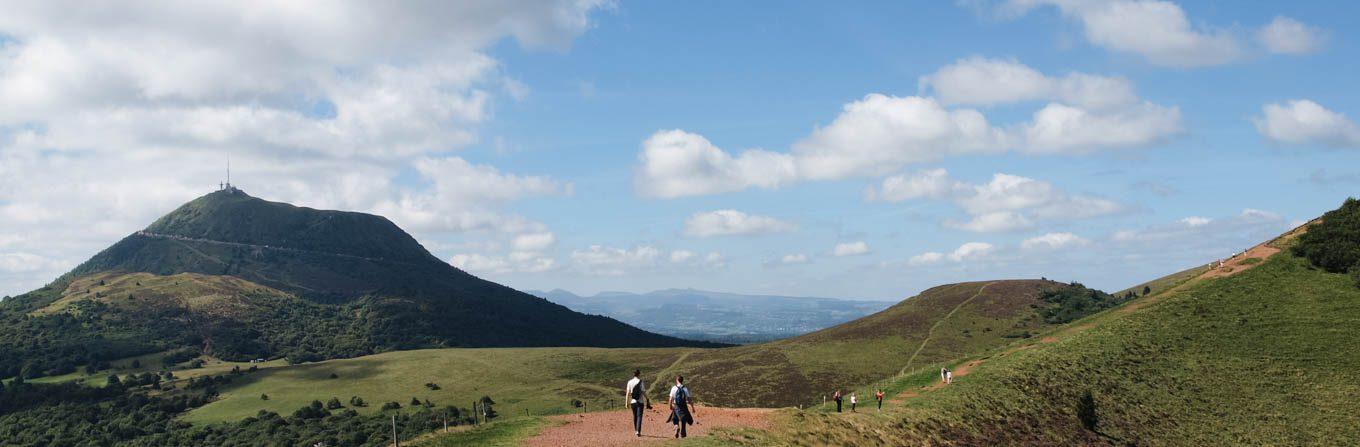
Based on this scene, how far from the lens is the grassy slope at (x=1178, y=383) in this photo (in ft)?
159

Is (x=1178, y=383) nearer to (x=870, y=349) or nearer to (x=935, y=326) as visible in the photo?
(x=870, y=349)

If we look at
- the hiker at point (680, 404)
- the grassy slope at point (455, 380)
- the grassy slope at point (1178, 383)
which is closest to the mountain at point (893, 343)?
the grassy slope at point (455, 380)

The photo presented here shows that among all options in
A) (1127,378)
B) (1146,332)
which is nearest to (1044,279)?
(1146,332)

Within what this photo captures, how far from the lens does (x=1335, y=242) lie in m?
85.0

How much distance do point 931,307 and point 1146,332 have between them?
289ft

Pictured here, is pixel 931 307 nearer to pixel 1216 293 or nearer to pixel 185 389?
pixel 1216 293

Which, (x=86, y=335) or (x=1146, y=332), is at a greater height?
(x=86, y=335)

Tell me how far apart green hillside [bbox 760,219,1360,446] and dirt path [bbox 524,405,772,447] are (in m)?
3.45

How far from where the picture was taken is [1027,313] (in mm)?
147250

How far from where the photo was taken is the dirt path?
34.4 metres

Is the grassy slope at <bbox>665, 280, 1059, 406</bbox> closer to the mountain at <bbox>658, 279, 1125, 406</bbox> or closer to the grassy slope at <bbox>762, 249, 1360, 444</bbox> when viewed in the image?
the mountain at <bbox>658, 279, 1125, 406</bbox>

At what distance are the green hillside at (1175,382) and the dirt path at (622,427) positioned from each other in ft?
11.3

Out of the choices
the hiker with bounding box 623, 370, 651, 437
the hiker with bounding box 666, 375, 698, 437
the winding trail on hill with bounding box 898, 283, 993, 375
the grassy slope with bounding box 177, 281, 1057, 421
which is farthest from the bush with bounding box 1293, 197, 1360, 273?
the hiker with bounding box 623, 370, 651, 437

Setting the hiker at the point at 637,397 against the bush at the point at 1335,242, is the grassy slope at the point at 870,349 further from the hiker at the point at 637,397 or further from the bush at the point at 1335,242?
the hiker at the point at 637,397
